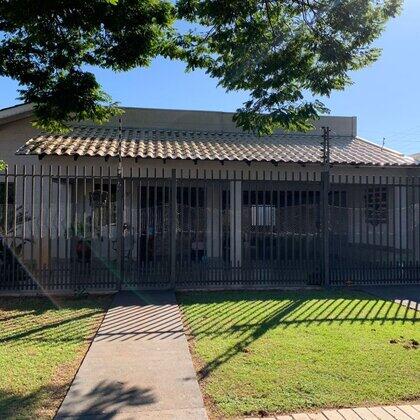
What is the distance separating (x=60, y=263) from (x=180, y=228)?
247cm

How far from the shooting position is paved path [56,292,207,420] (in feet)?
12.9

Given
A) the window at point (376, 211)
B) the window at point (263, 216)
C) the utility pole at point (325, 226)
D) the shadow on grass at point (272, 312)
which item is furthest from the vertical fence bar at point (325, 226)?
the window at point (376, 211)

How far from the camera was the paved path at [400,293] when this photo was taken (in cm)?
842

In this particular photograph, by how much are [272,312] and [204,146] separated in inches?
258

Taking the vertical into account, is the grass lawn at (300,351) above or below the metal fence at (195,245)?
below

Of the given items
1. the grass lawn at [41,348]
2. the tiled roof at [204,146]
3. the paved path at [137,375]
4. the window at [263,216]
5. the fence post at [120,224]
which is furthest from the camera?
the tiled roof at [204,146]

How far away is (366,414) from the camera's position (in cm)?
387

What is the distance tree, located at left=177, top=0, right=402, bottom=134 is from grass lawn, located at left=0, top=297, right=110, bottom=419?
159 inches

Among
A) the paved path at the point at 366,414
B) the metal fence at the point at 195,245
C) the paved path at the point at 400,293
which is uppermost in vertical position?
the metal fence at the point at 195,245

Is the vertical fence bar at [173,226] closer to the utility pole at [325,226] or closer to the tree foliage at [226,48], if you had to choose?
the tree foliage at [226,48]

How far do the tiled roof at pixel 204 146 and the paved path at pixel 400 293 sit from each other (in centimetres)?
358

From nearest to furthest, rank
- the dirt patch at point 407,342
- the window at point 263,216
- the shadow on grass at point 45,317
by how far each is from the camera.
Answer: the dirt patch at point 407,342, the shadow on grass at point 45,317, the window at point 263,216

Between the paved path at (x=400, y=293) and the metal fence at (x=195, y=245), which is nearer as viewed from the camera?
the paved path at (x=400, y=293)

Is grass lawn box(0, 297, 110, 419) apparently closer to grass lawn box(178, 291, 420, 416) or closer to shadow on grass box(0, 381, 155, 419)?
shadow on grass box(0, 381, 155, 419)
